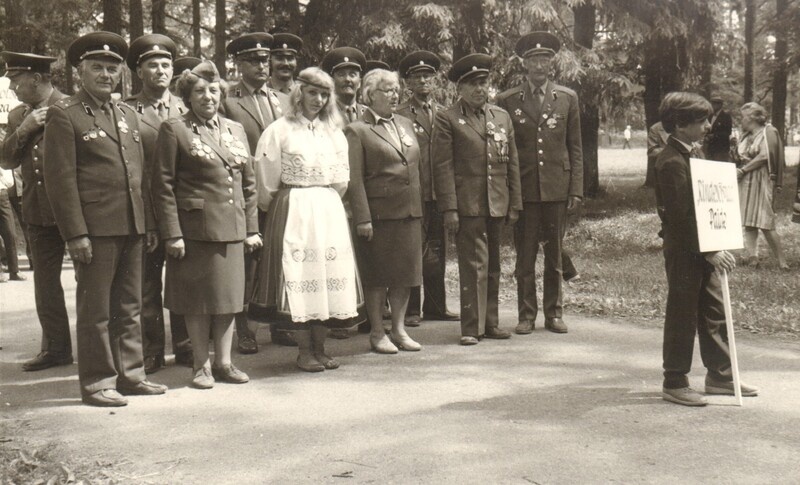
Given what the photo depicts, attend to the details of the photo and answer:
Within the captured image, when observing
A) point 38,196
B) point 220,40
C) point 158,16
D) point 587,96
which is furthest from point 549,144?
point 158,16

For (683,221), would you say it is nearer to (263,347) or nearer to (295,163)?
(295,163)

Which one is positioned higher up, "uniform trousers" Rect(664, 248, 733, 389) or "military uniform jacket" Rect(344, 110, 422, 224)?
"military uniform jacket" Rect(344, 110, 422, 224)

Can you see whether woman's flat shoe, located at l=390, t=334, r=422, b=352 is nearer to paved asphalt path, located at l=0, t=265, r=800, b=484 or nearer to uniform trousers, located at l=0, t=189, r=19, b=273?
paved asphalt path, located at l=0, t=265, r=800, b=484

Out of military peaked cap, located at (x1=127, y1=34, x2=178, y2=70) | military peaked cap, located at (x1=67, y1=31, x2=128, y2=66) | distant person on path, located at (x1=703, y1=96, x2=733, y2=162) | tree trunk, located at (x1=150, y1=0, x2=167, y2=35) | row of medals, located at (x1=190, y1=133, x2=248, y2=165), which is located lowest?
row of medals, located at (x1=190, y1=133, x2=248, y2=165)

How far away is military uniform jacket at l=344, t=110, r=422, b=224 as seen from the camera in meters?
7.02

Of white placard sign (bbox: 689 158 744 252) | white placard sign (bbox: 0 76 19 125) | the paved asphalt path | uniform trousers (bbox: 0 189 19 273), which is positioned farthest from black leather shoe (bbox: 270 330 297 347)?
white placard sign (bbox: 0 76 19 125)

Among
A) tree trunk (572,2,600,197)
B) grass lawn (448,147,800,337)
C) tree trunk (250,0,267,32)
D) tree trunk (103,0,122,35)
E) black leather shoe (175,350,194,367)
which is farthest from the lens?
tree trunk (103,0,122,35)

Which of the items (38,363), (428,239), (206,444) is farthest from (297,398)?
(428,239)

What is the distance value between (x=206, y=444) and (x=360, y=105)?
13.5ft

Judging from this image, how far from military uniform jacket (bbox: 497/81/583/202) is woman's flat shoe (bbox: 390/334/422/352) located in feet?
5.45

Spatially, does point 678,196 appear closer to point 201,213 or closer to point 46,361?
point 201,213

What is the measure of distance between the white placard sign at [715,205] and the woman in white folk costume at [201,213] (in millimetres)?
3029

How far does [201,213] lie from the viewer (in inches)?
239

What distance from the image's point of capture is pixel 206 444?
489 centimetres
